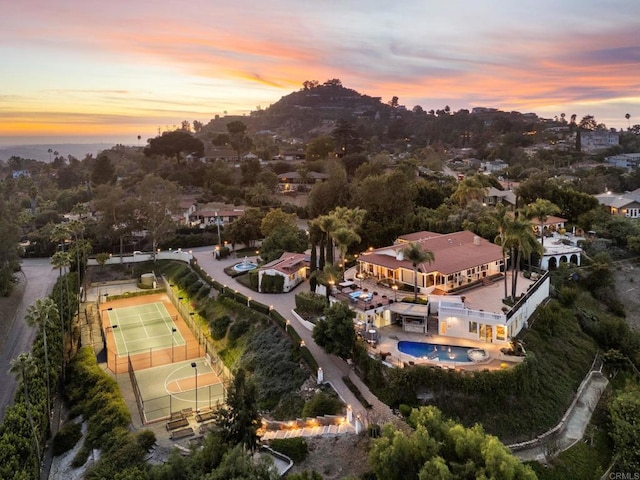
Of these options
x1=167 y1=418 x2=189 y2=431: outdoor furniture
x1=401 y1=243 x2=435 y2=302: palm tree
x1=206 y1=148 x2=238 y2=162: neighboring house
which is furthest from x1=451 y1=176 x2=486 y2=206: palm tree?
x1=206 y1=148 x2=238 y2=162: neighboring house

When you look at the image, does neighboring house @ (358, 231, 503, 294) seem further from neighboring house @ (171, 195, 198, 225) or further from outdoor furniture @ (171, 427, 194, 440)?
neighboring house @ (171, 195, 198, 225)

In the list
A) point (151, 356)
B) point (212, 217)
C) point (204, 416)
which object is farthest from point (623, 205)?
point (151, 356)

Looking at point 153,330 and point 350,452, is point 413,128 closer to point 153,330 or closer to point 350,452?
point 153,330

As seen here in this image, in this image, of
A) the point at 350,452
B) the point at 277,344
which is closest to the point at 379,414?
the point at 350,452

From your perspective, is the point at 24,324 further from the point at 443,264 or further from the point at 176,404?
the point at 443,264

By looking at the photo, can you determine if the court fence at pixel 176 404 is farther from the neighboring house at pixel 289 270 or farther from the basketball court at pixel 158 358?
the neighboring house at pixel 289 270

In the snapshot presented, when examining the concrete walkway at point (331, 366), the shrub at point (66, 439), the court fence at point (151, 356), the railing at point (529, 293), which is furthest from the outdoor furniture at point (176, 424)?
the railing at point (529, 293)
